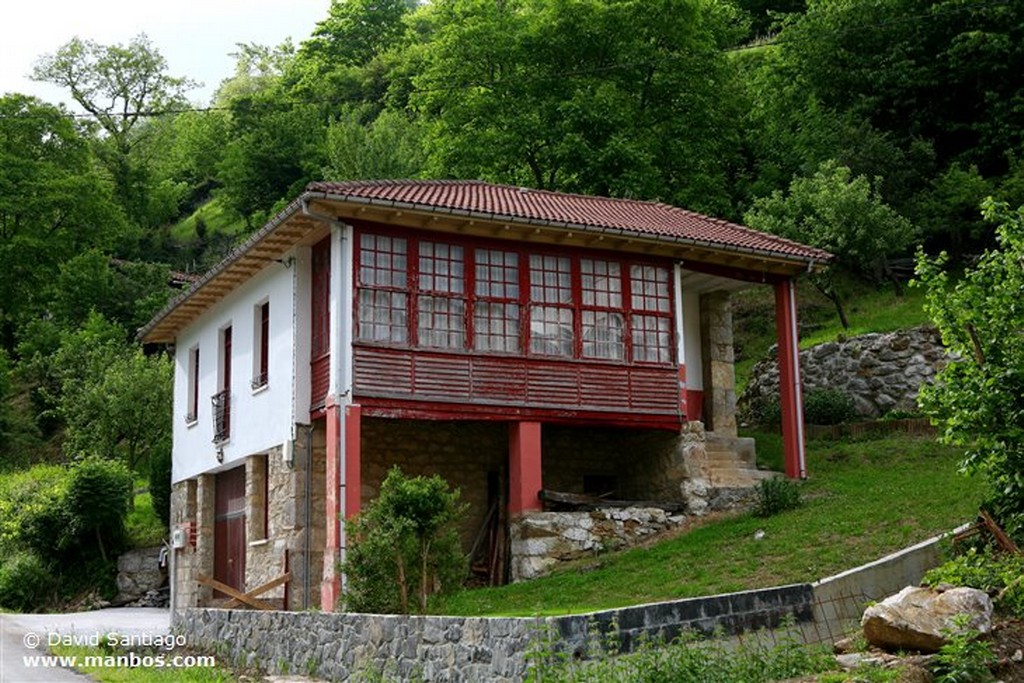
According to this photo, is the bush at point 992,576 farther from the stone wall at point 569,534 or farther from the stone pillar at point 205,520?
the stone pillar at point 205,520

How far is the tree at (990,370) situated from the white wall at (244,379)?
1030 centimetres

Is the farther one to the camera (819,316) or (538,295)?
(819,316)

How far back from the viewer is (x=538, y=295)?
20078mm

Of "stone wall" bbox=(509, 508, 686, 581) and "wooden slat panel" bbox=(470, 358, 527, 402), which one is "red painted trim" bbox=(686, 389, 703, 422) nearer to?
"stone wall" bbox=(509, 508, 686, 581)

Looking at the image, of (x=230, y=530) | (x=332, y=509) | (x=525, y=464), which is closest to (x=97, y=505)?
(x=230, y=530)

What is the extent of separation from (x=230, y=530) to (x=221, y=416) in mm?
2214

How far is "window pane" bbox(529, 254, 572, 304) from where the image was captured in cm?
2009

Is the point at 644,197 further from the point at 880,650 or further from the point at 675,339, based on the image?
the point at 880,650

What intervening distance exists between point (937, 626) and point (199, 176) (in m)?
63.3

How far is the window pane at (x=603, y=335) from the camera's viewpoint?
20391 mm

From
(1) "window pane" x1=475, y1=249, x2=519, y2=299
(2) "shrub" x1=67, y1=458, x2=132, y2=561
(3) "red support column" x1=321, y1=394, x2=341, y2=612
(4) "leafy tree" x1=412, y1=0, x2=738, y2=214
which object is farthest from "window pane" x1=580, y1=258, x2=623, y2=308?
(4) "leafy tree" x1=412, y1=0, x2=738, y2=214

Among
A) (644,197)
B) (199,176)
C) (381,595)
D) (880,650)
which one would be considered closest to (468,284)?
(381,595)

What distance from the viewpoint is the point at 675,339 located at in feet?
69.5

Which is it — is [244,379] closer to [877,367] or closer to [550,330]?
[550,330]
